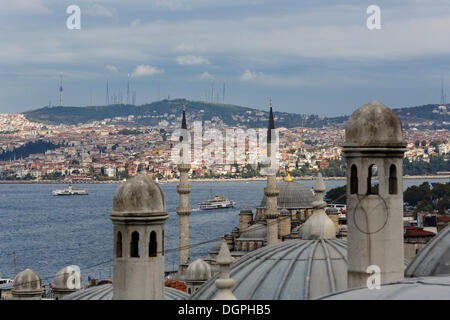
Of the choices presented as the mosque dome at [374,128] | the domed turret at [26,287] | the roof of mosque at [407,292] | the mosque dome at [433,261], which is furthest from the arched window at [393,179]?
the domed turret at [26,287]

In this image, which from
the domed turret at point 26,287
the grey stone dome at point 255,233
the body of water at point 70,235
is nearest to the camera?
the domed turret at point 26,287

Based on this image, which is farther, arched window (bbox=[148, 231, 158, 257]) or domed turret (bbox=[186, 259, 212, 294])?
domed turret (bbox=[186, 259, 212, 294])

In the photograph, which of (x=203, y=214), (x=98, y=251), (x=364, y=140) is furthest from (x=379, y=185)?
(x=203, y=214)

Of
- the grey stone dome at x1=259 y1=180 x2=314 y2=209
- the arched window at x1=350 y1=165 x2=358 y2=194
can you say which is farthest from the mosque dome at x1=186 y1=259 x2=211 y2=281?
the grey stone dome at x1=259 y1=180 x2=314 y2=209

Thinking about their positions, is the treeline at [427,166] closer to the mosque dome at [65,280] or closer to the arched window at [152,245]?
the mosque dome at [65,280]

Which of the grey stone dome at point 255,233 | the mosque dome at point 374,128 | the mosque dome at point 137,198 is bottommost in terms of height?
the grey stone dome at point 255,233

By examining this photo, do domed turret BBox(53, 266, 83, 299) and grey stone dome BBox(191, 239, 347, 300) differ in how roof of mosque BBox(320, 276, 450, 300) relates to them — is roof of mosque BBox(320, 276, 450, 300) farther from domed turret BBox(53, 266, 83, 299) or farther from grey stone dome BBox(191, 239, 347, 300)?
domed turret BBox(53, 266, 83, 299)
